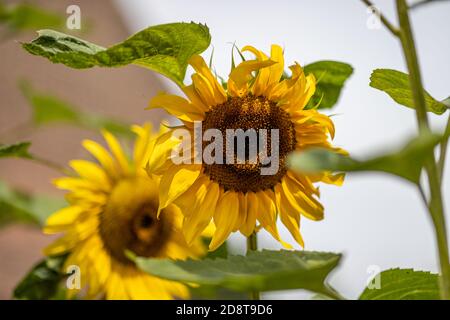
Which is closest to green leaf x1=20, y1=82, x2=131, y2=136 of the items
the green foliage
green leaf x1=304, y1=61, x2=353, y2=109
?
Answer: the green foliage

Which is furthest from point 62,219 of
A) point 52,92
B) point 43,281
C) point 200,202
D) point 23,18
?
point 52,92

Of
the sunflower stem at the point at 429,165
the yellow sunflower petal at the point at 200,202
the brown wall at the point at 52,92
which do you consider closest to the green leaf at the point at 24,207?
the yellow sunflower petal at the point at 200,202

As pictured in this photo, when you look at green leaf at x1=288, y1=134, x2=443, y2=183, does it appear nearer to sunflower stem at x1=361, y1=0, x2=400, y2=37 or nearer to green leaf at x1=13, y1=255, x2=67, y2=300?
sunflower stem at x1=361, y1=0, x2=400, y2=37

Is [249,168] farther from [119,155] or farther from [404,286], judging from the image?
[119,155]

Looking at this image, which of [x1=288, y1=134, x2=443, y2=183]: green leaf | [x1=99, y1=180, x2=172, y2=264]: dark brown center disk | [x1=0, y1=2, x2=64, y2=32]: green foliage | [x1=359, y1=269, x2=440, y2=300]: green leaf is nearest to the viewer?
[x1=288, y1=134, x2=443, y2=183]: green leaf
